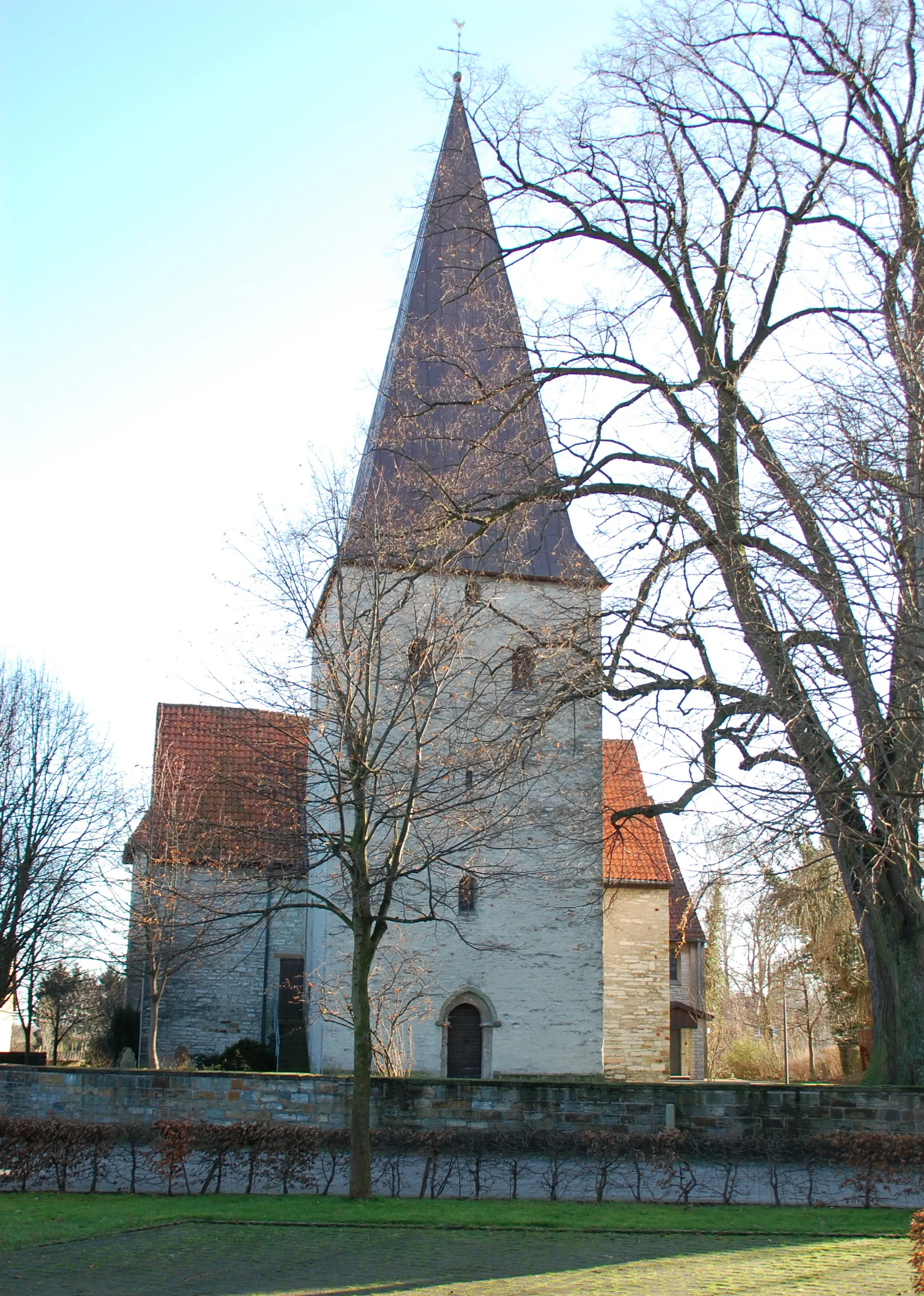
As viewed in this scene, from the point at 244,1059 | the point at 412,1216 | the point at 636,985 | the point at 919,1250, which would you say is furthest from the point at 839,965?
the point at 919,1250

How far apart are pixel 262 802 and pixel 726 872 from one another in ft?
19.7

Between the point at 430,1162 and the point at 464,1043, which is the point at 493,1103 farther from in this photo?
the point at 464,1043

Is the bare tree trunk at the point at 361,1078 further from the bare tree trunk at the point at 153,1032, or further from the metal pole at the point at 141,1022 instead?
the metal pole at the point at 141,1022

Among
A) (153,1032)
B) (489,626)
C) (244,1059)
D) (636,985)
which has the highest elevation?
(489,626)

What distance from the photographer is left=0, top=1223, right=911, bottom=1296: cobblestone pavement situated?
7.40 metres

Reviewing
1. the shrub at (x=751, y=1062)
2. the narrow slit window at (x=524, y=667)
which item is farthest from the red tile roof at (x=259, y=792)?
the shrub at (x=751, y=1062)

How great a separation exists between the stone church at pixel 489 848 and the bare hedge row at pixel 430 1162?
2249 mm

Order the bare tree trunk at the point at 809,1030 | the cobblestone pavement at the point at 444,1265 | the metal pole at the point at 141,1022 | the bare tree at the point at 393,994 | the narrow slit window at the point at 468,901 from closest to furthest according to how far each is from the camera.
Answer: the cobblestone pavement at the point at 444,1265
the bare tree at the point at 393,994
the narrow slit window at the point at 468,901
the metal pole at the point at 141,1022
the bare tree trunk at the point at 809,1030

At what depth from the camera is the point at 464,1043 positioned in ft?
75.3

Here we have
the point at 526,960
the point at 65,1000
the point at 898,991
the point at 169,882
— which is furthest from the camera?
the point at 65,1000

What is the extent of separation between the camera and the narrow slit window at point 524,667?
15.6m

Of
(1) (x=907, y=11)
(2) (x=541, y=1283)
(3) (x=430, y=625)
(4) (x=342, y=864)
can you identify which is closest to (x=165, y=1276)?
(2) (x=541, y=1283)

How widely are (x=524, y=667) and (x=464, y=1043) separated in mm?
10104

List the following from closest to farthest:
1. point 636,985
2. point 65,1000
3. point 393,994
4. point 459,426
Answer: point 459,426, point 393,994, point 636,985, point 65,1000
